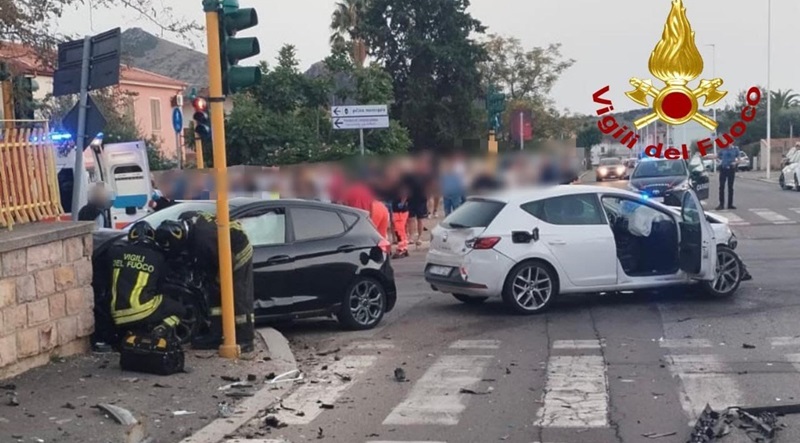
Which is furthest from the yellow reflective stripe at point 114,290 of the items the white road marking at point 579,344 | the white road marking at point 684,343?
the white road marking at point 684,343

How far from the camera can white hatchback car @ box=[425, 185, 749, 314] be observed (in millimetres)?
12391

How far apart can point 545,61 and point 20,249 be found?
41.7m

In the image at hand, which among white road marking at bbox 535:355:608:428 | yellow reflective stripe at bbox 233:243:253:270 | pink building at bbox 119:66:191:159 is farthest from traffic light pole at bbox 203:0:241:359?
pink building at bbox 119:66:191:159

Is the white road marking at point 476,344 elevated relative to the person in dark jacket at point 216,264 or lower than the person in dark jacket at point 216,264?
lower

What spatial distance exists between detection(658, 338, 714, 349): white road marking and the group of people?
4157 mm

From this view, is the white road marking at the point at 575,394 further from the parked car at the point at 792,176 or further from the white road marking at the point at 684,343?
the parked car at the point at 792,176

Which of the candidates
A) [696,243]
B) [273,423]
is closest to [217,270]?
[273,423]

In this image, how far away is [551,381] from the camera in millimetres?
8922

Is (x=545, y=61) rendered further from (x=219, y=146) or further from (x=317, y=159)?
(x=219, y=146)

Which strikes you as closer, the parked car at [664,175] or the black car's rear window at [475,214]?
the black car's rear window at [475,214]

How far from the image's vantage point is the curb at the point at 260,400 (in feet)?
23.7

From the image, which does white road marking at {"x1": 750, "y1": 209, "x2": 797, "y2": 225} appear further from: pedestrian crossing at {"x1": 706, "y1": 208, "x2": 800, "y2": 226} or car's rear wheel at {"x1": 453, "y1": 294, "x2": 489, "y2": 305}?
car's rear wheel at {"x1": 453, "y1": 294, "x2": 489, "y2": 305}

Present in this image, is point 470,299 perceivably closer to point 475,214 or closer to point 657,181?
point 475,214

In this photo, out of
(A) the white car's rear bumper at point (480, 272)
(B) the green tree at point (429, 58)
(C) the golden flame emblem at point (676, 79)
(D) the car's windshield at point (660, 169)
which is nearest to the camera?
(A) the white car's rear bumper at point (480, 272)
